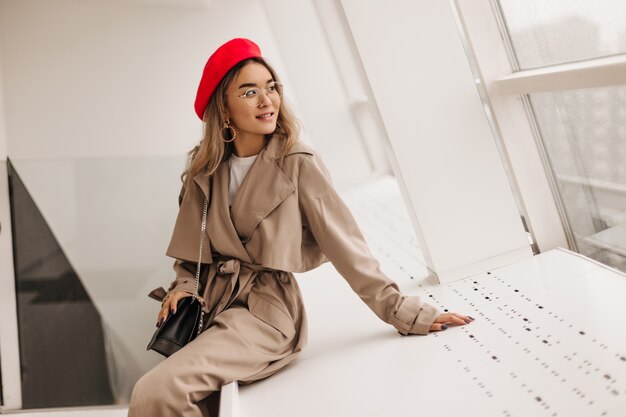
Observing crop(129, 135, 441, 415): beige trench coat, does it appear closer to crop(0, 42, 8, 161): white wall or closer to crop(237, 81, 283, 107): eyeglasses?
crop(237, 81, 283, 107): eyeglasses

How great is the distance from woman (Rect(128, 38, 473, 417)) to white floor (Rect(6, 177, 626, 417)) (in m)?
0.11

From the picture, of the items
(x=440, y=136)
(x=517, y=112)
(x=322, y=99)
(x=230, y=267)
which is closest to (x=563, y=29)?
(x=517, y=112)

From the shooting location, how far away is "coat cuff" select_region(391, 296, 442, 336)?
7.00ft

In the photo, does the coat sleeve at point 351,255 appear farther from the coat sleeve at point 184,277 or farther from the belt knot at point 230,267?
the coat sleeve at point 184,277

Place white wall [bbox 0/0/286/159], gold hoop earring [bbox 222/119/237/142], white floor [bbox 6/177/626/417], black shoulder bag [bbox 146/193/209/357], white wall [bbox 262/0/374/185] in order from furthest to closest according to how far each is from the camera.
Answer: white wall [bbox 262/0/374/185] → white wall [bbox 0/0/286/159] → gold hoop earring [bbox 222/119/237/142] → black shoulder bag [bbox 146/193/209/357] → white floor [bbox 6/177/626/417]

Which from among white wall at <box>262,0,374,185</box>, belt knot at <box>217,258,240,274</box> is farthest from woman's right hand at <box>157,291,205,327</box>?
white wall at <box>262,0,374,185</box>

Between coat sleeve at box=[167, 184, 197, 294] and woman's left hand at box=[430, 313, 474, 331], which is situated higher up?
coat sleeve at box=[167, 184, 197, 294]

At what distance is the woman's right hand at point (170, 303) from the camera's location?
2088mm

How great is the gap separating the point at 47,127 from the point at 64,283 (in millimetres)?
889

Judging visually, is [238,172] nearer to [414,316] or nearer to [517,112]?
[414,316]

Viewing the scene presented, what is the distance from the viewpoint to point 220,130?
225 cm

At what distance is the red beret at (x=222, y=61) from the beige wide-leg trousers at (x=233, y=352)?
2.22 feet

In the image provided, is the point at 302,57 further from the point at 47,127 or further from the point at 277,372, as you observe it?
the point at 277,372

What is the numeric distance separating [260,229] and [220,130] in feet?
1.28
